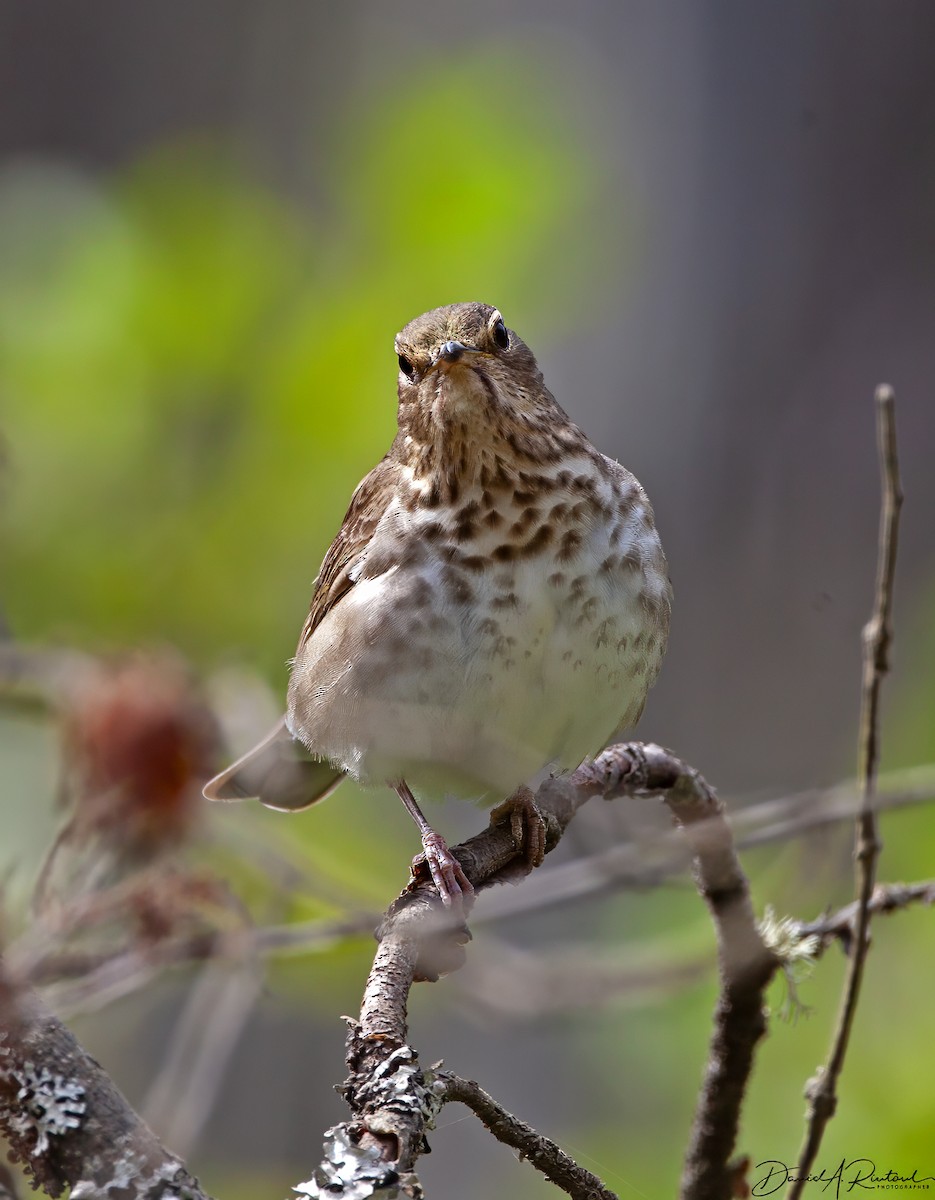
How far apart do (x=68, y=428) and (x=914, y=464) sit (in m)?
3.01

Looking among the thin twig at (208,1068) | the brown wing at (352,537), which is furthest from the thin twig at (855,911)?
the brown wing at (352,537)

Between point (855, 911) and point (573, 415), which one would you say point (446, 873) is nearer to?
point (855, 911)

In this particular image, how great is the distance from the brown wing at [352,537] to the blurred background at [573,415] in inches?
13.4

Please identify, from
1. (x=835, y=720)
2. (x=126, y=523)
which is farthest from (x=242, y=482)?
(x=835, y=720)

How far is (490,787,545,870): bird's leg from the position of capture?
2797 millimetres

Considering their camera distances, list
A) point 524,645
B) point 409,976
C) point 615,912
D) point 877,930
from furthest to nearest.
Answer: point 615,912, point 877,930, point 524,645, point 409,976

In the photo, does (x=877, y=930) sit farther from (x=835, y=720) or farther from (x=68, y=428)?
(x=68, y=428)

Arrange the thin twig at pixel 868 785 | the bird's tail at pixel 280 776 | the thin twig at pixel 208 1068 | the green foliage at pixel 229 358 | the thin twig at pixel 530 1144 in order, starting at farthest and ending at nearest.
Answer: the green foliage at pixel 229 358 < the bird's tail at pixel 280 776 < the thin twig at pixel 208 1068 < the thin twig at pixel 868 785 < the thin twig at pixel 530 1144

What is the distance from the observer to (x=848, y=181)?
560 centimetres

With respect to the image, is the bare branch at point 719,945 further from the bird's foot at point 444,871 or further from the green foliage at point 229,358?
the green foliage at point 229,358

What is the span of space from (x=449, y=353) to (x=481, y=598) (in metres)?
0.52
